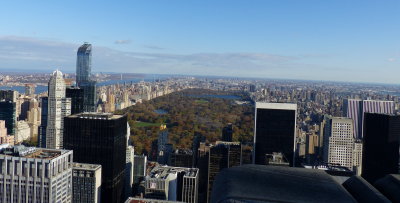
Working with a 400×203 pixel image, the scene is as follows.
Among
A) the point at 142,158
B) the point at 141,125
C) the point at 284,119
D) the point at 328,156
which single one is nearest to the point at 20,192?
the point at 142,158

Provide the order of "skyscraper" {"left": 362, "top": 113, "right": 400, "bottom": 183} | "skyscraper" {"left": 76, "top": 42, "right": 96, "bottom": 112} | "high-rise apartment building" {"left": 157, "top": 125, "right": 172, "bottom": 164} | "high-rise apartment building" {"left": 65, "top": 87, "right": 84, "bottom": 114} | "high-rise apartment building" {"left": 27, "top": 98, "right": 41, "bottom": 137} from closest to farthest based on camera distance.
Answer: "skyscraper" {"left": 362, "top": 113, "right": 400, "bottom": 183}
"high-rise apartment building" {"left": 157, "top": 125, "right": 172, "bottom": 164}
"high-rise apartment building" {"left": 65, "top": 87, "right": 84, "bottom": 114}
"skyscraper" {"left": 76, "top": 42, "right": 96, "bottom": 112}
"high-rise apartment building" {"left": 27, "top": 98, "right": 41, "bottom": 137}

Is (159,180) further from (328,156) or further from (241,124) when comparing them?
(241,124)

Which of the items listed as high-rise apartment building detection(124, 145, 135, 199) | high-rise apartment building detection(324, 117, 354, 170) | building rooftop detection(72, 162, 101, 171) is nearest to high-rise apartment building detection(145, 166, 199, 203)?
building rooftop detection(72, 162, 101, 171)

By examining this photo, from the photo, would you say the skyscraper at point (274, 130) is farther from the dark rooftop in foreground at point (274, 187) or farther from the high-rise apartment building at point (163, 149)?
the dark rooftop in foreground at point (274, 187)

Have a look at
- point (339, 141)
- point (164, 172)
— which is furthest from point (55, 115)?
point (339, 141)

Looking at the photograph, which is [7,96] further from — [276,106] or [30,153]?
[30,153]

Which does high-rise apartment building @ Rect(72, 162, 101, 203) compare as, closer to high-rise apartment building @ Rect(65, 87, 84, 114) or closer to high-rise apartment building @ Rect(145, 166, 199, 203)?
high-rise apartment building @ Rect(145, 166, 199, 203)
